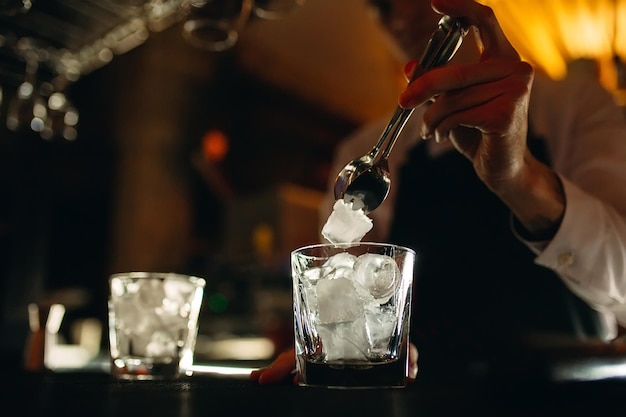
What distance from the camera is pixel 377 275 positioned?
526 millimetres

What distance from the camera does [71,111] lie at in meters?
1.51

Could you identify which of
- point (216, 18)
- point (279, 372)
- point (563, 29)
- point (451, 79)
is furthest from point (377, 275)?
point (563, 29)

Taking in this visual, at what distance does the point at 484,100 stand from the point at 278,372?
375mm

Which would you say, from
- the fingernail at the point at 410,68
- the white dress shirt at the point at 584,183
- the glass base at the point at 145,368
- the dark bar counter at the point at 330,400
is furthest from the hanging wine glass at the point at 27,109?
the dark bar counter at the point at 330,400

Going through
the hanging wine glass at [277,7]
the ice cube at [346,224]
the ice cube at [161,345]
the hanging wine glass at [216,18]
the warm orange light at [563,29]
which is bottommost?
the ice cube at [161,345]

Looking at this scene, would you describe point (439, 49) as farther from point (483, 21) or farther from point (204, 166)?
point (204, 166)

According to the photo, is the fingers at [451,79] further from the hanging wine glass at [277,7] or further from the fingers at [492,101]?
the hanging wine glass at [277,7]

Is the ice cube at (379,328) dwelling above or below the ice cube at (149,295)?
below

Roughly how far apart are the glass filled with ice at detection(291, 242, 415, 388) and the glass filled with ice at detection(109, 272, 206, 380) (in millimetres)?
280

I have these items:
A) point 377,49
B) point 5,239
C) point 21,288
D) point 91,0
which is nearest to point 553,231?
point 91,0

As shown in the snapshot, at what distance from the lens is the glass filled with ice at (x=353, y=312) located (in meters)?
0.51

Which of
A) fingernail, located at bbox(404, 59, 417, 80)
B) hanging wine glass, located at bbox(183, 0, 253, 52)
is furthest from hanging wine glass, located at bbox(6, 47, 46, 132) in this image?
fingernail, located at bbox(404, 59, 417, 80)

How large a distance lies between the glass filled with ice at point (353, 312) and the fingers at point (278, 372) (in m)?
0.03

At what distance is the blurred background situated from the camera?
345 centimetres
